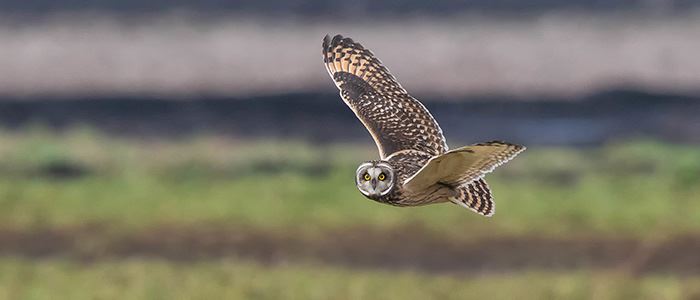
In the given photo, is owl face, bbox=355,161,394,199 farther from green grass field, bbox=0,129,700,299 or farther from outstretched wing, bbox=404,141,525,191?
green grass field, bbox=0,129,700,299

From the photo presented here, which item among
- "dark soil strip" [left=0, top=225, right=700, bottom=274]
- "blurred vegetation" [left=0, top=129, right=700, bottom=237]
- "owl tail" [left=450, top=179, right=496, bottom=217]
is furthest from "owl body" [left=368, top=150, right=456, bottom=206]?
"blurred vegetation" [left=0, top=129, right=700, bottom=237]

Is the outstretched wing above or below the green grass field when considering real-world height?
below

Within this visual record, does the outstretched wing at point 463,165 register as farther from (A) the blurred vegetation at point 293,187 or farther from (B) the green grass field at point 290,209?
(A) the blurred vegetation at point 293,187

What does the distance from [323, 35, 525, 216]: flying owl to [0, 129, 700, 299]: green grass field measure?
200 inches

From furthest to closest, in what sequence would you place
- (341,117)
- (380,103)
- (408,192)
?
(341,117) → (380,103) → (408,192)

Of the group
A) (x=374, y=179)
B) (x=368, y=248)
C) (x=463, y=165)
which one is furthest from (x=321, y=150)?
(x=463, y=165)

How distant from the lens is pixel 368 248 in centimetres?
1644

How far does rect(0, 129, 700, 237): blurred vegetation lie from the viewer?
17234 millimetres

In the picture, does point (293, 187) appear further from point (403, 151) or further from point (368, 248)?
point (403, 151)

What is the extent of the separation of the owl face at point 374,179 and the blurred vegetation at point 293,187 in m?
10.3

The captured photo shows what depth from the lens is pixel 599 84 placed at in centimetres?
2262

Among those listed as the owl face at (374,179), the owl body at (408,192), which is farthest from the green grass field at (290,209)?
the owl face at (374,179)

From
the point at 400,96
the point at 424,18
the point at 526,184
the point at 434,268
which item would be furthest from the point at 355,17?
the point at 400,96

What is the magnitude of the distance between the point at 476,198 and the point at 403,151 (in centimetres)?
35
